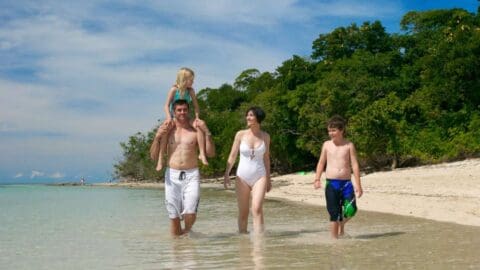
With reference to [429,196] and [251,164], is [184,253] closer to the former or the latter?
[251,164]

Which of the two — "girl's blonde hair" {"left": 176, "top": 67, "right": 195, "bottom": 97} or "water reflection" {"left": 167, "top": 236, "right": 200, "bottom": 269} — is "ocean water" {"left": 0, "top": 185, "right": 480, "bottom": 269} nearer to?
"water reflection" {"left": 167, "top": 236, "right": 200, "bottom": 269}

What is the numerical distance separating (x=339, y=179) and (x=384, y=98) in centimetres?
2607

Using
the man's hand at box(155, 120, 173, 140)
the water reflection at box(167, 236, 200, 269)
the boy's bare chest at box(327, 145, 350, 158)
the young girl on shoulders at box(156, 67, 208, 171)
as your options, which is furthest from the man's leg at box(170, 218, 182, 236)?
the boy's bare chest at box(327, 145, 350, 158)

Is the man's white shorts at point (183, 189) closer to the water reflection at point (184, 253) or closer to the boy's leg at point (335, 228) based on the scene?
the water reflection at point (184, 253)

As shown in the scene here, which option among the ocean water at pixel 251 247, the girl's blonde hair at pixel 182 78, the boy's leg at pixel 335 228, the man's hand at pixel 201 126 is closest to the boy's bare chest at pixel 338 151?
the boy's leg at pixel 335 228

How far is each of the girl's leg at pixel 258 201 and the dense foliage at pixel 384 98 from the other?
22.1 metres

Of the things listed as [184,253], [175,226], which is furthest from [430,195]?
[184,253]

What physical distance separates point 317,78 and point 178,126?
38.2 m

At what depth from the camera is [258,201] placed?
7.82 m

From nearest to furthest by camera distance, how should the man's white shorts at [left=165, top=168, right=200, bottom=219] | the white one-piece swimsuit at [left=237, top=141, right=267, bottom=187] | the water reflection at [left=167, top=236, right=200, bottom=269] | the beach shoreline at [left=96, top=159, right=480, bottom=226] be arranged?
the water reflection at [left=167, top=236, right=200, bottom=269]
the man's white shorts at [left=165, top=168, right=200, bottom=219]
the white one-piece swimsuit at [left=237, top=141, right=267, bottom=187]
the beach shoreline at [left=96, top=159, right=480, bottom=226]

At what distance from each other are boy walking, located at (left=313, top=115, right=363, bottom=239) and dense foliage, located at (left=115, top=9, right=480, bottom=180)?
71.7ft

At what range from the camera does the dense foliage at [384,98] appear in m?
29.4

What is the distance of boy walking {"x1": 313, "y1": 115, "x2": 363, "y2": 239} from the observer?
24.2ft

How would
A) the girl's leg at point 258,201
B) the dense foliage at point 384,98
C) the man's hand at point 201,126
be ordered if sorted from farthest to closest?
1. the dense foliage at point 384,98
2. the girl's leg at point 258,201
3. the man's hand at point 201,126
